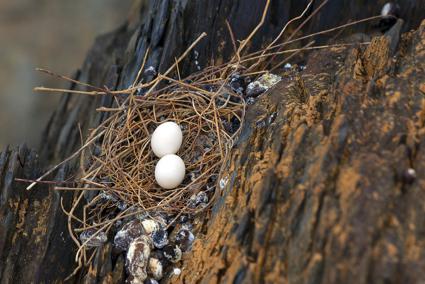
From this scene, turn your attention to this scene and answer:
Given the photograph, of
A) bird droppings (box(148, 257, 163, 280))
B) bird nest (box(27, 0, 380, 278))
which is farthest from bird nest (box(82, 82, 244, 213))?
bird droppings (box(148, 257, 163, 280))

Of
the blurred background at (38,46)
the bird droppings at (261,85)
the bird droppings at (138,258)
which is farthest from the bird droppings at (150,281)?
the blurred background at (38,46)

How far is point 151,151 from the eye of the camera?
230 cm

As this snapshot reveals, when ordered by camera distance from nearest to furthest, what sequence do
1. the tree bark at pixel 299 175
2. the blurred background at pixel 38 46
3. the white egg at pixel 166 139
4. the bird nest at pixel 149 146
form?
the tree bark at pixel 299 175, the bird nest at pixel 149 146, the white egg at pixel 166 139, the blurred background at pixel 38 46

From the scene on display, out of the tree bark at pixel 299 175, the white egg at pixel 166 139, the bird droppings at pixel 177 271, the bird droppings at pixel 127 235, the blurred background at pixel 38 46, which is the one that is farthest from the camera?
the blurred background at pixel 38 46

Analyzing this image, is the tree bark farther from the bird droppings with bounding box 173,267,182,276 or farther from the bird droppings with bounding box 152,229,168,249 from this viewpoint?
the bird droppings with bounding box 152,229,168,249

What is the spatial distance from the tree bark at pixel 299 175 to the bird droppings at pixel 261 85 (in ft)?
0.58

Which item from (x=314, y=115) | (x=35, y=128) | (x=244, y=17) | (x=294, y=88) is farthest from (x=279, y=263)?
(x=35, y=128)

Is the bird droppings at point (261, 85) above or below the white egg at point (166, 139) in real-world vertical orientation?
above

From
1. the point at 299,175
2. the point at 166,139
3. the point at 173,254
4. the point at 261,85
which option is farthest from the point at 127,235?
the point at 261,85

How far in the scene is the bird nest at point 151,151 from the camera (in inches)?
83.3

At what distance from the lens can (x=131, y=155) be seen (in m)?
2.29

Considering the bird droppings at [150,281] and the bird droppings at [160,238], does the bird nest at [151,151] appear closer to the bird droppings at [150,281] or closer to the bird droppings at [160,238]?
the bird droppings at [160,238]

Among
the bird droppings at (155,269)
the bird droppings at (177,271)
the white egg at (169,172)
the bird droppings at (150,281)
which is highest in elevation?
the white egg at (169,172)

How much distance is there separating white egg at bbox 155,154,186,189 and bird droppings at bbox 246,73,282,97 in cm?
44
